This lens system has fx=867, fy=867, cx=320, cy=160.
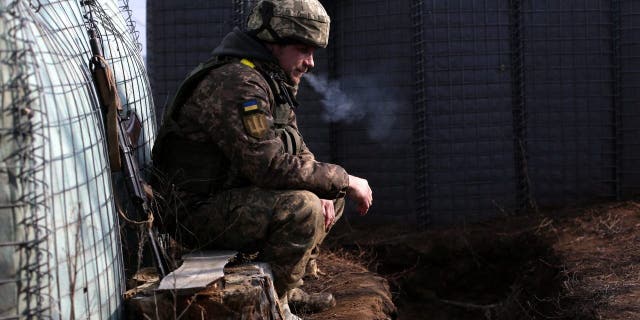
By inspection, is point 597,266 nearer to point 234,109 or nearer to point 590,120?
point 590,120

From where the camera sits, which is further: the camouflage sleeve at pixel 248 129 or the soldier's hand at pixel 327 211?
the soldier's hand at pixel 327 211

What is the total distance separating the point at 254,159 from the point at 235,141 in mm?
122

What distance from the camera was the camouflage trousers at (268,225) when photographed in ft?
13.5

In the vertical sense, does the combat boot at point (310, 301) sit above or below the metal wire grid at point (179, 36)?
below

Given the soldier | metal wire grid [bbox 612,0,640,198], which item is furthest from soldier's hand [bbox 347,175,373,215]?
metal wire grid [bbox 612,0,640,198]

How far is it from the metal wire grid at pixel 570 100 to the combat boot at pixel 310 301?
3738 millimetres

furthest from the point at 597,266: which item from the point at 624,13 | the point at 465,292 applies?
the point at 624,13

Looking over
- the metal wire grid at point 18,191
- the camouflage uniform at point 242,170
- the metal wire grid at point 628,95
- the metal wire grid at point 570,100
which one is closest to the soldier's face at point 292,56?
→ the camouflage uniform at point 242,170

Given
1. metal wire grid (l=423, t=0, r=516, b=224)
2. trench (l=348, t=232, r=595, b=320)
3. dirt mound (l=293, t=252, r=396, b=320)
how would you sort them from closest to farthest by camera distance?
dirt mound (l=293, t=252, r=396, b=320) → trench (l=348, t=232, r=595, b=320) → metal wire grid (l=423, t=0, r=516, b=224)

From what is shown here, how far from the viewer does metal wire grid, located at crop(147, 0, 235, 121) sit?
337 inches

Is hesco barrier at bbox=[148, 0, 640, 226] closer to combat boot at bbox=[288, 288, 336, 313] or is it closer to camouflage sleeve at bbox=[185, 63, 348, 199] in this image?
combat boot at bbox=[288, 288, 336, 313]

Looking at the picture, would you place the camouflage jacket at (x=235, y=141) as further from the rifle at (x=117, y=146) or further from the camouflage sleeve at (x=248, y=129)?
the rifle at (x=117, y=146)

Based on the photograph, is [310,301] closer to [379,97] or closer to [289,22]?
[289,22]

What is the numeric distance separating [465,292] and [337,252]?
4.40 feet
